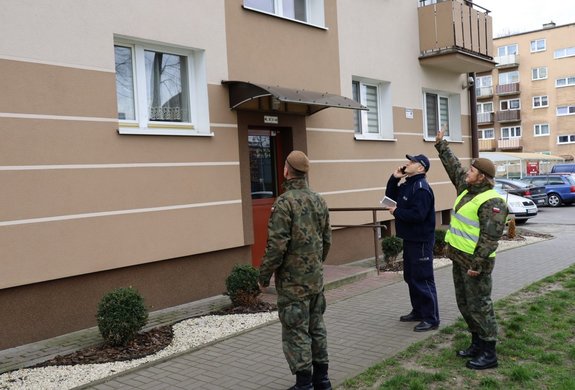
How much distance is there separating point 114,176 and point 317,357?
3731 millimetres

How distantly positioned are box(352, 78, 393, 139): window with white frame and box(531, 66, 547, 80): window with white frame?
5006cm

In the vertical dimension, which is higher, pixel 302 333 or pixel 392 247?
pixel 302 333

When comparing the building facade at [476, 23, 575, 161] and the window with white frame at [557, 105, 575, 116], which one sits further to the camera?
the building facade at [476, 23, 575, 161]

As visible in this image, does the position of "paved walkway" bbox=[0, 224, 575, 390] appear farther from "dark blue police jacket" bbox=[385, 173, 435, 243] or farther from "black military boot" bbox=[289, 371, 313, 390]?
"dark blue police jacket" bbox=[385, 173, 435, 243]

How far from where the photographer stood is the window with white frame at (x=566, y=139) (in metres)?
52.4

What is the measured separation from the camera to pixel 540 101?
5506cm

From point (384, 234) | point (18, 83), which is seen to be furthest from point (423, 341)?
point (384, 234)

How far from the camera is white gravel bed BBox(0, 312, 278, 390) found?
4.77 m

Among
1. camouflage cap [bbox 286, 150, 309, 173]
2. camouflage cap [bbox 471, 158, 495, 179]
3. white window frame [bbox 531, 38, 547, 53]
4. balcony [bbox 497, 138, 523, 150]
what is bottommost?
camouflage cap [bbox 471, 158, 495, 179]

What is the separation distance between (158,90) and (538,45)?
56.9 meters

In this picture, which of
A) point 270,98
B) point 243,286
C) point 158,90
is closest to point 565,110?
point 270,98

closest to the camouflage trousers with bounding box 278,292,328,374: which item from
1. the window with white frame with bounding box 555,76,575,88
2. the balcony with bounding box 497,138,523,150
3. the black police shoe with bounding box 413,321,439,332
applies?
the black police shoe with bounding box 413,321,439,332

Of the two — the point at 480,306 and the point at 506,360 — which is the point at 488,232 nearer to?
the point at 480,306

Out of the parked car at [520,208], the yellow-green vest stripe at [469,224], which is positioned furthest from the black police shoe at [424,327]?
A: the parked car at [520,208]
